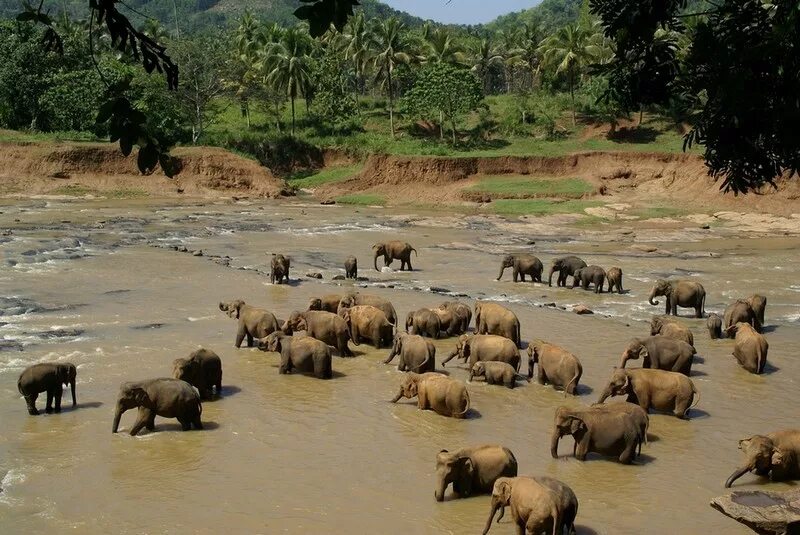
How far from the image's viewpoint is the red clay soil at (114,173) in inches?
1989

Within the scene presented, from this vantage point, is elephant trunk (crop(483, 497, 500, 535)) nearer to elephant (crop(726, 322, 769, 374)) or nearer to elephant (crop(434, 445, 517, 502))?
elephant (crop(434, 445, 517, 502))

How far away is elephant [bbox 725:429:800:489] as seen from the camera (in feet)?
32.9

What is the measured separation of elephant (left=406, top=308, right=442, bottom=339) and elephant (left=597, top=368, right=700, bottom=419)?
15.9ft

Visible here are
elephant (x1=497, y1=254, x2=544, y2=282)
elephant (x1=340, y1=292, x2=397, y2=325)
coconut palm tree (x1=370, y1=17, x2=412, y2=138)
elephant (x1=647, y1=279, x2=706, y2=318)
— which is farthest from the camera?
coconut palm tree (x1=370, y1=17, x2=412, y2=138)

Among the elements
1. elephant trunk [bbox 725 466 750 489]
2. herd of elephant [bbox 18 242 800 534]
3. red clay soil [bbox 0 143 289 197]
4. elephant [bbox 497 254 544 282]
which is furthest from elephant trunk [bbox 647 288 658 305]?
red clay soil [bbox 0 143 289 197]

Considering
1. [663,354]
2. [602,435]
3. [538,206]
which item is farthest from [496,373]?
[538,206]

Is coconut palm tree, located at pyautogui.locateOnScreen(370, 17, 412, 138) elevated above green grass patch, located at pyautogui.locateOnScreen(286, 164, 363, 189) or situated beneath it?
elevated above

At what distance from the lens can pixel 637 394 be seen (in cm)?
1296

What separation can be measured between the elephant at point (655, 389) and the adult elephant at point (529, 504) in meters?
4.52

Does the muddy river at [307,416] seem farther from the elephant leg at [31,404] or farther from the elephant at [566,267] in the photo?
the elephant at [566,267]

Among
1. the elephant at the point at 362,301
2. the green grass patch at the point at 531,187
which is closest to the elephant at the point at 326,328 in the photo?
the elephant at the point at 362,301

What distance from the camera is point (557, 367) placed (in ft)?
45.9

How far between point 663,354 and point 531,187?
36.2 metres

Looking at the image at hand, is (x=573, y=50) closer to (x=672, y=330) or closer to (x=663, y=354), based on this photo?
(x=672, y=330)
